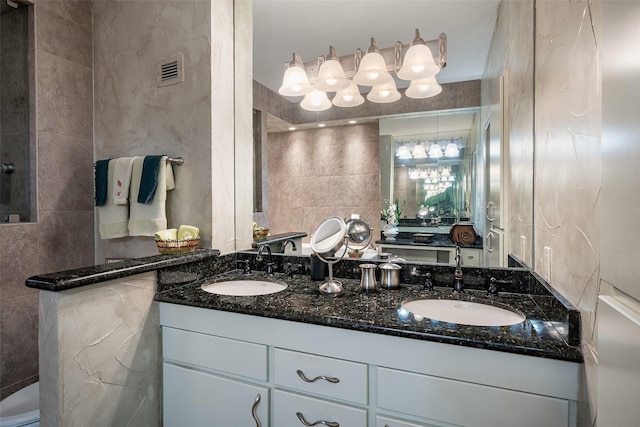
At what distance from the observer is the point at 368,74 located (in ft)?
5.86

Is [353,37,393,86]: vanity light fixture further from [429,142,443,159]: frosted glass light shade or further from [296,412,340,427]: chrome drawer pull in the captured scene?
[296,412,340,427]: chrome drawer pull

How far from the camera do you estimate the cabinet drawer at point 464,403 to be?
0.93 m

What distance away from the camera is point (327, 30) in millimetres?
1885

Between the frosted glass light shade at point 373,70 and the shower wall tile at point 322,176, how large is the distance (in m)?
0.24

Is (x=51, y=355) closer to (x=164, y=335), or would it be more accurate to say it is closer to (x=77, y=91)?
(x=164, y=335)

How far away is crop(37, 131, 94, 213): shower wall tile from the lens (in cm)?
199

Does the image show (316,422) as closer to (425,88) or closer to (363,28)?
(425,88)

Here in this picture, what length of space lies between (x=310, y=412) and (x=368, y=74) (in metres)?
1.60

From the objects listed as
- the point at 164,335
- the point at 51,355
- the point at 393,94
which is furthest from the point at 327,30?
the point at 51,355

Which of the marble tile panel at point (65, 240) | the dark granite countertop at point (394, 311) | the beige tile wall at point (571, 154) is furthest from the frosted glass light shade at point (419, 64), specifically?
the marble tile panel at point (65, 240)

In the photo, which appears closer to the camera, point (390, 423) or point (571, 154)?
point (571, 154)

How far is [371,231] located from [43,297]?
1410 mm

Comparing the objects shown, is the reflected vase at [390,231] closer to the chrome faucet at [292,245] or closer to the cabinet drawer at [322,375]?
the chrome faucet at [292,245]

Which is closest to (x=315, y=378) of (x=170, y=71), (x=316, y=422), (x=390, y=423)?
(x=316, y=422)
